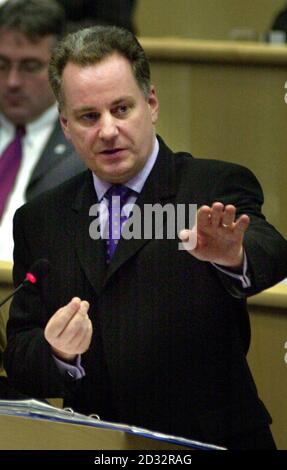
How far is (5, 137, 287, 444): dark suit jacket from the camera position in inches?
64.7

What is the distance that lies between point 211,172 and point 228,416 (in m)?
0.34

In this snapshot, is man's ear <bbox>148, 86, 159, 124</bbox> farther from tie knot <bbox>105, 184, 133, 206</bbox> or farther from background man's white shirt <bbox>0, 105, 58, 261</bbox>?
background man's white shirt <bbox>0, 105, 58, 261</bbox>

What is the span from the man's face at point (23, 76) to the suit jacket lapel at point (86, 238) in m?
1.04

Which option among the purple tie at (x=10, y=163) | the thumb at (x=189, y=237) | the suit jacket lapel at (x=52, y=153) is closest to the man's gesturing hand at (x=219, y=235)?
the thumb at (x=189, y=237)

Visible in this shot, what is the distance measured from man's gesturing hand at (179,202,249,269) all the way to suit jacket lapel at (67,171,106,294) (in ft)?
0.76

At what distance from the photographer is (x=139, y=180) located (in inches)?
67.5

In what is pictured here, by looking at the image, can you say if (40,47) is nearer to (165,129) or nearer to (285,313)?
(165,129)

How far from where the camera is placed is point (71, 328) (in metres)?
1.52

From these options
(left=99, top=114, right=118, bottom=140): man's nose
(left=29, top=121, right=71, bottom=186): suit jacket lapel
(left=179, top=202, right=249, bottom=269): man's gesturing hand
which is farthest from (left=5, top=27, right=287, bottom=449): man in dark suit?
(left=29, top=121, right=71, bottom=186): suit jacket lapel

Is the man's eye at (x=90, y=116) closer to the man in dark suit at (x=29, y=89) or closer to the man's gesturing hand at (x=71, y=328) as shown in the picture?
the man's gesturing hand at (x=71, y=328)

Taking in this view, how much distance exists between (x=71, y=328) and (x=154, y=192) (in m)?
0.28

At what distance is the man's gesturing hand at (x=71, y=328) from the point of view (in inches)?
59.2

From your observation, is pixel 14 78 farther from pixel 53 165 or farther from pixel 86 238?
pixel 86 238

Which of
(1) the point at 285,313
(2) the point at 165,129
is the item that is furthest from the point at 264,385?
(2) the point at 165,129
